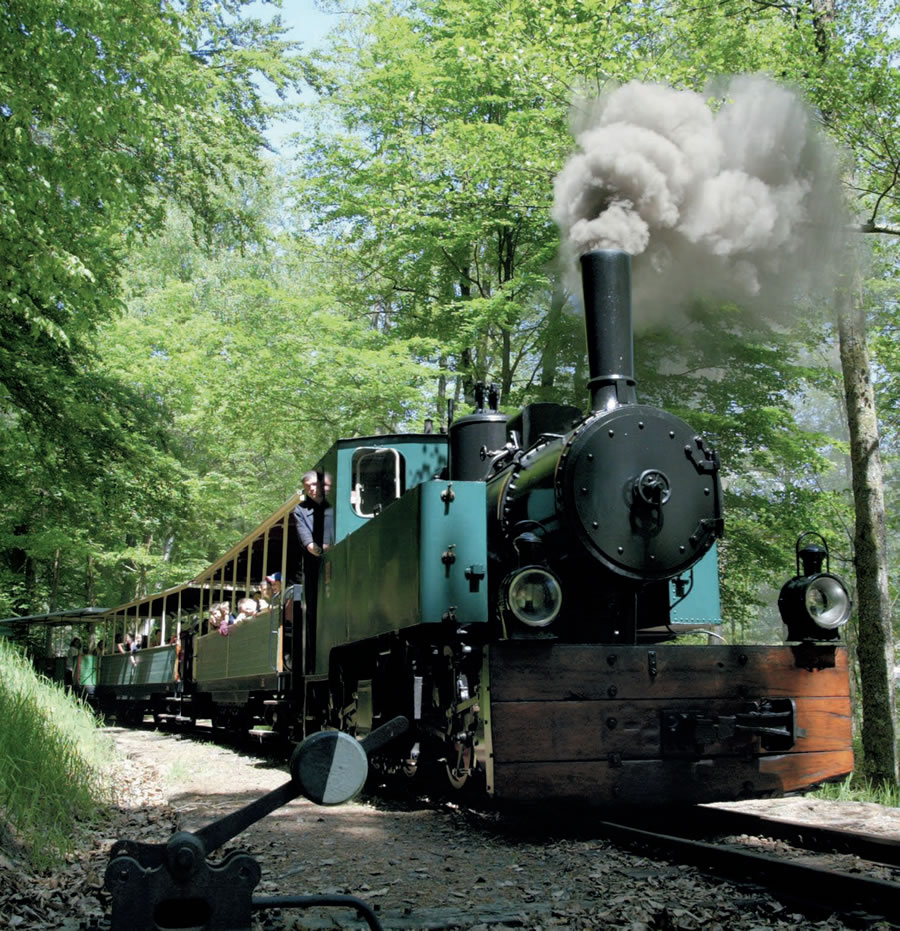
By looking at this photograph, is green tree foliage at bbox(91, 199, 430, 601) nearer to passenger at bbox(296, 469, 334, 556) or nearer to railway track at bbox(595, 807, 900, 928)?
passenger at bbox(296, 469, 334, 556)

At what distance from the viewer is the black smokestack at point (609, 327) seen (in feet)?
17.5

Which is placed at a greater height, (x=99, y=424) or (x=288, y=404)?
(x=288, y=404)

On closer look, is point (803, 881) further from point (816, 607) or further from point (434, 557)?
point (434, 557)

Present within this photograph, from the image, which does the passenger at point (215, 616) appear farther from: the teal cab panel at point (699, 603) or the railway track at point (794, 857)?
the railway track at point (794, 857)

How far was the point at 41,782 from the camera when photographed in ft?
17.4

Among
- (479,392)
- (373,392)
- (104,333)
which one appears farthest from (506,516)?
(104,333)

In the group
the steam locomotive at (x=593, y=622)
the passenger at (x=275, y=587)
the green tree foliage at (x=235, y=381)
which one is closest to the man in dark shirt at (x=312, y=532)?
the passenger at (x=275, y=587)

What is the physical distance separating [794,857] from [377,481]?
160 inches

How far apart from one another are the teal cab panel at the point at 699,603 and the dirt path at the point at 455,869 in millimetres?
1325

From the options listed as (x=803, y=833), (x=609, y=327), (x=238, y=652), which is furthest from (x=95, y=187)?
(x=803, y=833)

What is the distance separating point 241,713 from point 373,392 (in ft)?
16.5

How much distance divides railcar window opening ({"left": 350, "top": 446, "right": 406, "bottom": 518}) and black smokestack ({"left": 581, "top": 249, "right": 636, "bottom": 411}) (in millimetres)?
2429

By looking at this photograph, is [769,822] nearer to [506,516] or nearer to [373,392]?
[506,516]

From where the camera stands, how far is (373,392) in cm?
1455
